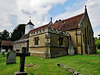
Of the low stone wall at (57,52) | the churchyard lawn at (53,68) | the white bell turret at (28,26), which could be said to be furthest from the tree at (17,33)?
the churchyard lawn at (53,68)

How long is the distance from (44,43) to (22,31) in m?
35.2

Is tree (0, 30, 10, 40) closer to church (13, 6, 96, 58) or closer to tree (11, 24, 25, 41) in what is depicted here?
tree (11, 24, 25, 41)

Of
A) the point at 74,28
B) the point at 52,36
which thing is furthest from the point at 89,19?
the point at 52,36

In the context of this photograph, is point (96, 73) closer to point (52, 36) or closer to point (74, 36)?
point (52, 36)

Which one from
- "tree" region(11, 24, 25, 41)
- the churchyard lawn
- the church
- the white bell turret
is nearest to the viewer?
the churchyard lawn

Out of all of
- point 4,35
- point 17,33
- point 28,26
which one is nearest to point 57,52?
point 28,26

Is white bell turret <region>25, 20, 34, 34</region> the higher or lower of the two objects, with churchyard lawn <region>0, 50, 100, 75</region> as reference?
higher

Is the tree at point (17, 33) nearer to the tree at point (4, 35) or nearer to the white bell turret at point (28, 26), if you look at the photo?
the white bell turret at point (28, 26)

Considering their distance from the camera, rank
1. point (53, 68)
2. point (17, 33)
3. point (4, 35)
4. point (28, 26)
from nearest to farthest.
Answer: point (53, 68), point (28, 26), point (17, 33), point (4, 35)

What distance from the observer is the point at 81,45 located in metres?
15.1

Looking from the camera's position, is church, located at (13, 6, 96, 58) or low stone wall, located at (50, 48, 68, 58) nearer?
church, located at (13, 6, 96, 58)

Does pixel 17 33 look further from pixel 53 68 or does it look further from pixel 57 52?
pixel 53 68

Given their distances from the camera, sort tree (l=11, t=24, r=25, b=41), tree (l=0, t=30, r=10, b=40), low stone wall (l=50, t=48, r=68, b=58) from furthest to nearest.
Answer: tree (l=0, t=30, r=10, b=40) → tree (l=11, t=24, r=25, b=41) → low stone wall (l=50, t=48, r=68, b=58)

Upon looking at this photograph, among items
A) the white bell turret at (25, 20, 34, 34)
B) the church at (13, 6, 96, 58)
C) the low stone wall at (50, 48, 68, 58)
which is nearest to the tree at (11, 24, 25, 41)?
the white bell turret at (25, 20, 34, 34)
